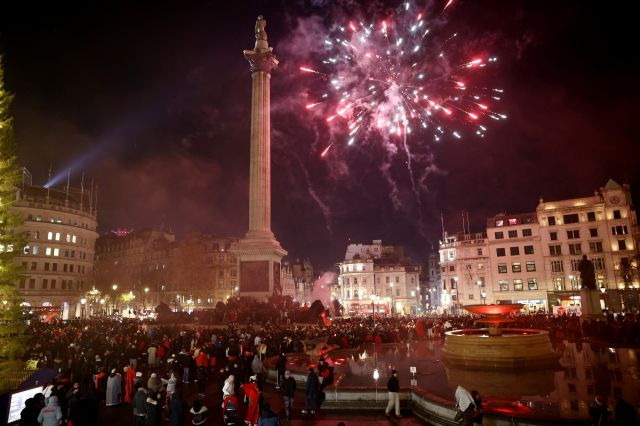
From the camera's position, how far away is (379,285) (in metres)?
91.3

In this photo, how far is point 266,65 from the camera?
5303 centimetres

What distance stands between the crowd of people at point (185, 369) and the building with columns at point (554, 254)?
113 feet

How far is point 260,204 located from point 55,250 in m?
45.8

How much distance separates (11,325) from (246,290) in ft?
94.1

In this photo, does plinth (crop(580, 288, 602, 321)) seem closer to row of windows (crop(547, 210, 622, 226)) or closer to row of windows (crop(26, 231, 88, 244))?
row of windows (crop(547, 210, 622, 226))

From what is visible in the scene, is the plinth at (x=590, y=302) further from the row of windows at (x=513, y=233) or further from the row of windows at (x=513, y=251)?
the row of windows at (x=513, y=233)

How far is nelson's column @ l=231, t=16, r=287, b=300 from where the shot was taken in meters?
45.3

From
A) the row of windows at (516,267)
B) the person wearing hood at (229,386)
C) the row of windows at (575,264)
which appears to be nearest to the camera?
the person wearing hood at (229,386)

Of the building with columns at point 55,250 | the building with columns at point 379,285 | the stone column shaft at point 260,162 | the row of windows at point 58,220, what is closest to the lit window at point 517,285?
the building with columns at point 379,285

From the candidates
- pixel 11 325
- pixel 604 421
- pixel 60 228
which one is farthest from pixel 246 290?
pixel 60 228

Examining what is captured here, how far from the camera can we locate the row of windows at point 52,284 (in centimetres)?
6604

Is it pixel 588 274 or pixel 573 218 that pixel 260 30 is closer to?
pixel 588 274

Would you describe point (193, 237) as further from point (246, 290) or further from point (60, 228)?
point (246, 290)

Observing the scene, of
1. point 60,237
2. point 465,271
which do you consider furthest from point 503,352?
point 60,237
